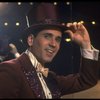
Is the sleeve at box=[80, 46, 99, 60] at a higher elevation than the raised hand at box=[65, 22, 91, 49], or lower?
lower

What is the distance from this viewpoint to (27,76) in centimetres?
243

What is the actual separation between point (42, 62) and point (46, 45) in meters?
0.16

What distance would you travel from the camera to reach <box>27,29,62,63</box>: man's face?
245 cm

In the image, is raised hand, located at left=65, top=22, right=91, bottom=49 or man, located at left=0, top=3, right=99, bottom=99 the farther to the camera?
raised hand, located at left=65, top=22, right=91, bottom=49

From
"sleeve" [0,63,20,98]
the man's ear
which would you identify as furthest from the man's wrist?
"sleeve" [0,63,20,98]

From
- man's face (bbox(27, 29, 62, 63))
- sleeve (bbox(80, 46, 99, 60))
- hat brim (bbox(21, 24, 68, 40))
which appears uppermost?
hat brim (bbox(21, 24, 68, 40))

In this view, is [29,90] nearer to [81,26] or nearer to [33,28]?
[33,28]

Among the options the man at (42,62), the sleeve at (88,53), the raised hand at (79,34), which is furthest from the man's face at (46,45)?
the sleeve at (88,53)

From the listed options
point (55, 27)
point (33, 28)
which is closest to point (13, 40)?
point (33, 28)

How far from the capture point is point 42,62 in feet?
8.13

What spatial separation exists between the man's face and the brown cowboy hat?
6 centimetres

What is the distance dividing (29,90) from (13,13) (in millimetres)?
691

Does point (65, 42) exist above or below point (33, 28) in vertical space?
below

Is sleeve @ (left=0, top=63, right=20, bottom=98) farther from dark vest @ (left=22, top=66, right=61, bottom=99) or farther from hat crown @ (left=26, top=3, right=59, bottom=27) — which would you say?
hat crown @ (left=26, top=3, right=59, bottom=27)
